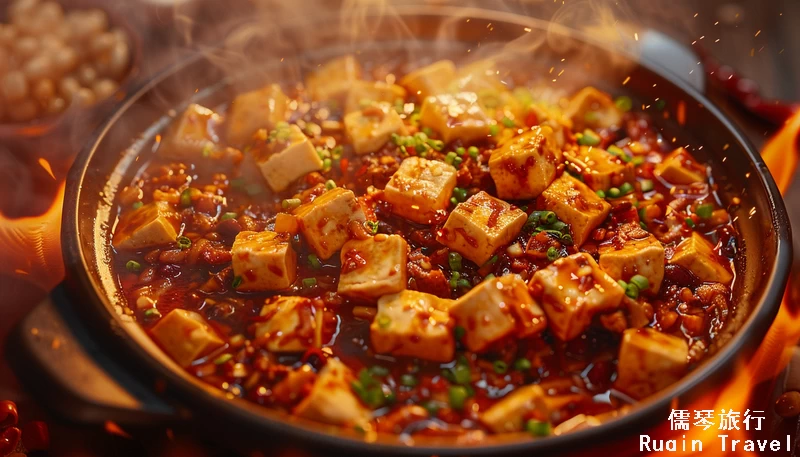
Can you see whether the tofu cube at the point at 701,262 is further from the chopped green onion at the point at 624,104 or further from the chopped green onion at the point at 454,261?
the chopped green onion at the point at 624,104

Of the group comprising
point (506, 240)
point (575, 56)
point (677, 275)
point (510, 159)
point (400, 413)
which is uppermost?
point (575, 56)

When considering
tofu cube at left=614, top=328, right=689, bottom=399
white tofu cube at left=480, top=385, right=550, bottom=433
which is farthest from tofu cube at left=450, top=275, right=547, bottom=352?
tofu cube at left=614, top=328, right=689, bottom=399

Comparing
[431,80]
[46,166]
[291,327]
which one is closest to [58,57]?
[46,166]

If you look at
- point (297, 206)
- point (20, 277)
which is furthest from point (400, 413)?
point (20, 277)

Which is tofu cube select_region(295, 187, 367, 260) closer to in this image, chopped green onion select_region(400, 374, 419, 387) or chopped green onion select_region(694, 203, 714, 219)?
chopped green onion select_region(400, 374, 419, 387)

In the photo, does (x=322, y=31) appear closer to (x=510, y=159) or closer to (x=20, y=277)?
(x=510, y=159)

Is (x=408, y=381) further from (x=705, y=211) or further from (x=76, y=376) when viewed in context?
(x=705, y=211)

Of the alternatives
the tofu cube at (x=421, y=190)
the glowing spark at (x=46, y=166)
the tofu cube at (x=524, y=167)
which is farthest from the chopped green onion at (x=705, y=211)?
the glowing spark at (x=46, y=166)
